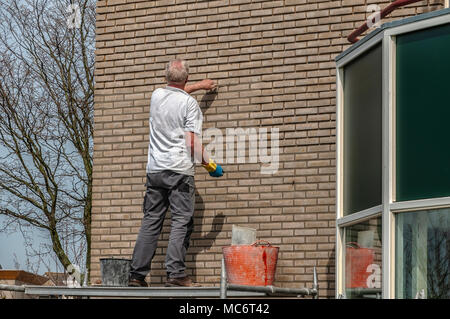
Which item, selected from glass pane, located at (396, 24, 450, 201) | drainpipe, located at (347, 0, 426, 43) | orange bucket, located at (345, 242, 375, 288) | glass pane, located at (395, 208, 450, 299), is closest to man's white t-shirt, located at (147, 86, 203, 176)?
drainpipe, located at (347, 0, 426, 43)

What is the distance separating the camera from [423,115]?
703 cm

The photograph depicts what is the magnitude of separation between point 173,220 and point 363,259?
6.54 ft

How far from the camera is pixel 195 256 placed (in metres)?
9.52

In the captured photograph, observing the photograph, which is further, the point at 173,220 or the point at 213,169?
the point at 213,169

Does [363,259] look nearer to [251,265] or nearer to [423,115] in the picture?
[251,265]

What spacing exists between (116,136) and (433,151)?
4.37 m

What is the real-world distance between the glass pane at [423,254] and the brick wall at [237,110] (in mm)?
1924

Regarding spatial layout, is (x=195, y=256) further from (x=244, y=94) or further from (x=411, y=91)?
(x=411, y=91)

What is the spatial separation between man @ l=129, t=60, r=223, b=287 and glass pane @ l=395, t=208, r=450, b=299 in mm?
2346

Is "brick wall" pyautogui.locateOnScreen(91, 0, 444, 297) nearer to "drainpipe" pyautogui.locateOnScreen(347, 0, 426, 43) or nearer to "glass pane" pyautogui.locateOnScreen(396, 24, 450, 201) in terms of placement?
"drainpipe" pyautogui.locateOnScreen(347, 0, 426, 43)

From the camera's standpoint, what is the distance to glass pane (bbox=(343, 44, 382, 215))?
24.7 ft

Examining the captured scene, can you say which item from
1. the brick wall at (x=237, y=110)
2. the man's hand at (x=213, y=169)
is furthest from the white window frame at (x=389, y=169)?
the man's hand at (x=213, y=169)

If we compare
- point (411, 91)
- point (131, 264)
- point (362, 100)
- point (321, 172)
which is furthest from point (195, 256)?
point (411, 91)

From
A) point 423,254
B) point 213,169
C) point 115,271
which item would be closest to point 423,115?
point 423,254
